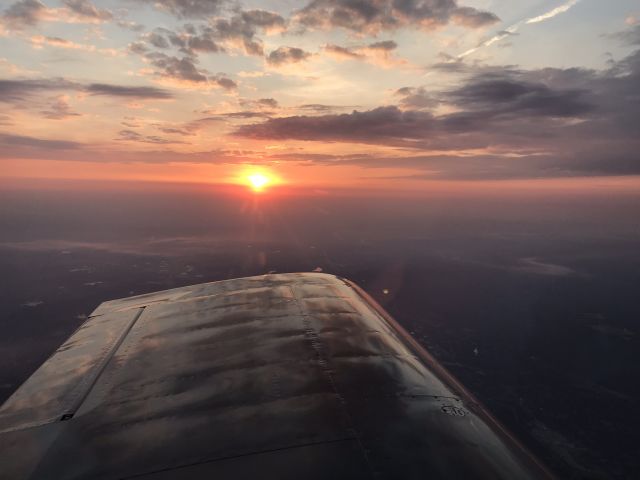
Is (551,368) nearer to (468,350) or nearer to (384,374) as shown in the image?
(468,350)

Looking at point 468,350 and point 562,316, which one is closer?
point 468,350

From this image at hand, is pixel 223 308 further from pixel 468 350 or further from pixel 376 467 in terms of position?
pixel 468 350

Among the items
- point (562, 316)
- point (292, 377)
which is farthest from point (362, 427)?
point (562, 316)

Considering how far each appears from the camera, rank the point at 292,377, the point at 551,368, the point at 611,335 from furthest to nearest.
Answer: the point at 611,335 < the point at 551,368 < the point at 292,377

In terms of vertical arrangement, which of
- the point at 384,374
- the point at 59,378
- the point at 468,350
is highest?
the point at 384,374

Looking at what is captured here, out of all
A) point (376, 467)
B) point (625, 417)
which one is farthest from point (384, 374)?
point (625, 417)

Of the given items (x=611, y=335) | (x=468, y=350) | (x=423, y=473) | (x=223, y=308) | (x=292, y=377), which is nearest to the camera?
(x=423, y=473)

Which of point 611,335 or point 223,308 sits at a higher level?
point 223,308
